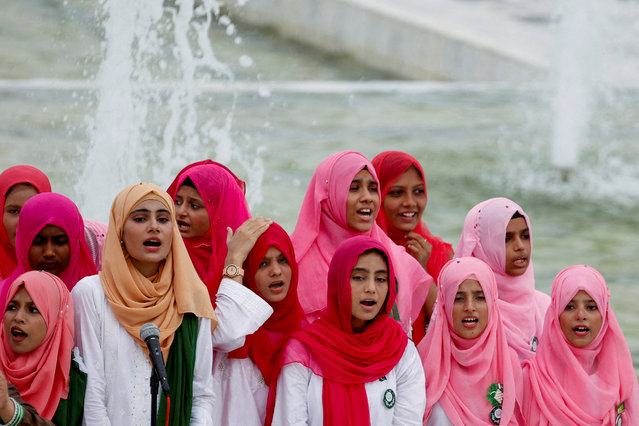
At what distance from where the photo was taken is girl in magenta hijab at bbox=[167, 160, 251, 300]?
405 centimetres

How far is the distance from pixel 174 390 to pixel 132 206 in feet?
2.01

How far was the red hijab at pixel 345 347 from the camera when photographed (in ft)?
11.6

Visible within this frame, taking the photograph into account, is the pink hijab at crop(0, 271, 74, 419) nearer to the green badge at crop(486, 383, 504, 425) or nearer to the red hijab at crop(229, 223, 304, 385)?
the red hijab at crop(229, 223, 304, 385)

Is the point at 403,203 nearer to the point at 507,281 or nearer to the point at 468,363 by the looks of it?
the point at 507,281

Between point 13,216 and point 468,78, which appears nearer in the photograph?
point 13,216

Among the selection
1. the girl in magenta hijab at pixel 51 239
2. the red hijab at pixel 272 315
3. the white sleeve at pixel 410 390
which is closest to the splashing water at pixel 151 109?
the girl in magenta hijab at pixel 51 239

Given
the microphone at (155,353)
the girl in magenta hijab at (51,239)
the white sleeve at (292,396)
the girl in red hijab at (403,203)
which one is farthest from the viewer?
the girl in red hijab at (403,203)

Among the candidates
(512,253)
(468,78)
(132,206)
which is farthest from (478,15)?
(132,206)

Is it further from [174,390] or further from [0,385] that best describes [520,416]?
[0,385]

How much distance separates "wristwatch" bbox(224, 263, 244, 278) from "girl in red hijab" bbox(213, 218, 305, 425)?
0.18ft

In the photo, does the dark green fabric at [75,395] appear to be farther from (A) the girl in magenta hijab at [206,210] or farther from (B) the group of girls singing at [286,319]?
Result: (A) the girl in magenta hijab at [206,210]

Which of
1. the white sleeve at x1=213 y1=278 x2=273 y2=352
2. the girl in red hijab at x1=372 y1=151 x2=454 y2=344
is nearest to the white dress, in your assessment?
the white sleeve at x1=213 y1=278 x2=273 y2=352

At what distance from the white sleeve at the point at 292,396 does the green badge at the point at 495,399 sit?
66cm

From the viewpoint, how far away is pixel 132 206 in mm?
3455
